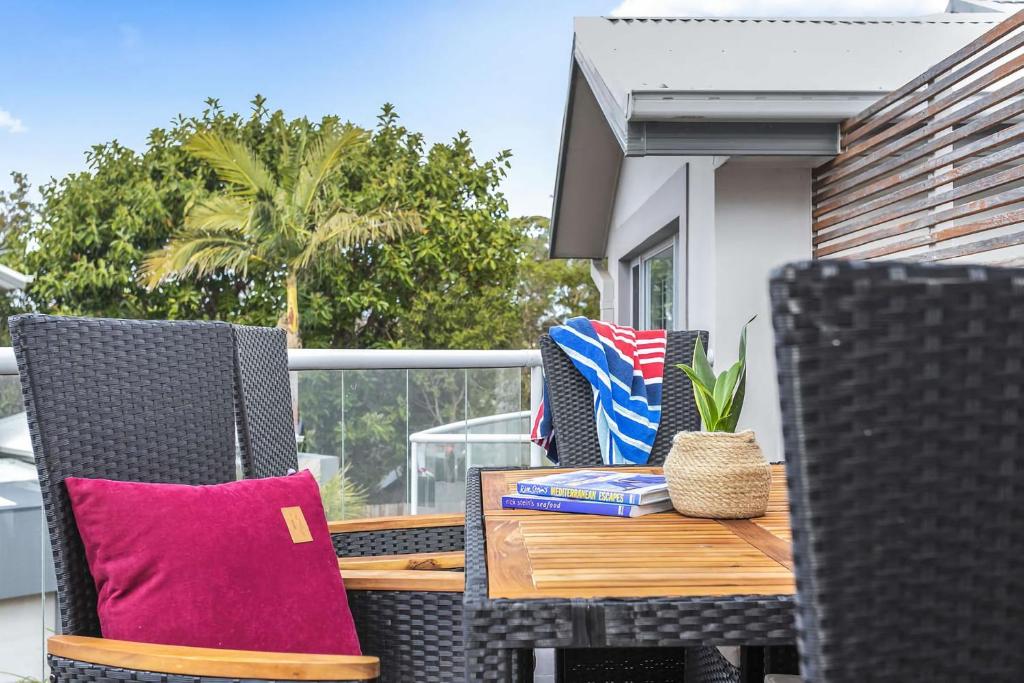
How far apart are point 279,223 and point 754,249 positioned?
11349 mm

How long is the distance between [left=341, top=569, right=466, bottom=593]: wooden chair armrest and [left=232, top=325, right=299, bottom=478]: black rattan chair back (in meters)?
0.51

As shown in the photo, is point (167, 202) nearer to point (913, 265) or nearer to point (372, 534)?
point (372, 534)

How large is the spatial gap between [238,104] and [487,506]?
29552 mm

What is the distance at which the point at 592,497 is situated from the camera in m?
1.40

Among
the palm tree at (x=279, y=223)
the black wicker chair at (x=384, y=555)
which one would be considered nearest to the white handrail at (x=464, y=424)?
the black wicker chair at (x=384, y=555)

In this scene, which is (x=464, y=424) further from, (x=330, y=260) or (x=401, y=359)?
(x=330, y=260)

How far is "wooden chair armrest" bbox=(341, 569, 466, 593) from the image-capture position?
1557mm

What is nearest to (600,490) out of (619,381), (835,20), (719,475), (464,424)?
(719,475)

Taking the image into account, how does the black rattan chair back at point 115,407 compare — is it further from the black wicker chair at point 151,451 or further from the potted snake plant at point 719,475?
the potted snake plant at point 719,475

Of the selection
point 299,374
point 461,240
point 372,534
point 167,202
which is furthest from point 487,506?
point 167,202

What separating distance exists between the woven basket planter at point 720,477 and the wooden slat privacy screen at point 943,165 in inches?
48.7

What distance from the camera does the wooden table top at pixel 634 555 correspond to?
36.7 inches

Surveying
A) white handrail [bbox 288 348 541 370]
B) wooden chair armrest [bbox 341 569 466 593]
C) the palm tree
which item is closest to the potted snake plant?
wooden chair armrest [bbox 341 569 466 593]

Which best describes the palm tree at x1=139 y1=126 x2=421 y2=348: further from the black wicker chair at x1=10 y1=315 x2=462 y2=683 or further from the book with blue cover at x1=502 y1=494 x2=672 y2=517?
the book with blue cover at x1=502 y1=494 x2=672 y2=517
